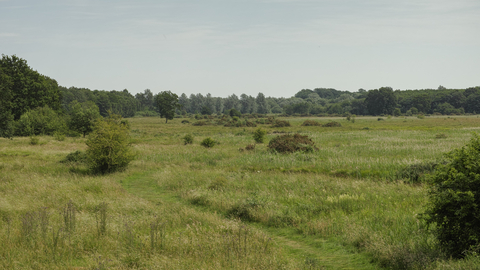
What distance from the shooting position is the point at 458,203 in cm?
594

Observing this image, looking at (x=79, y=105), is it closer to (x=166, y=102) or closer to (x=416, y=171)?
(x=166, y=102)

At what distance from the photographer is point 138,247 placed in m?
7.15

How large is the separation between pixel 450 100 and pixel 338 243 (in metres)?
176

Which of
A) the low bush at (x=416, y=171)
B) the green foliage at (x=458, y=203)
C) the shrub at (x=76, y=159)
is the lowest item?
the shrub at (x=76, y=159)

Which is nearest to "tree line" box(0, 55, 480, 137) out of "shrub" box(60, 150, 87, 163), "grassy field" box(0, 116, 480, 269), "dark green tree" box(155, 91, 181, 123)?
"dark green tree" box(155, 91, 181, 123)

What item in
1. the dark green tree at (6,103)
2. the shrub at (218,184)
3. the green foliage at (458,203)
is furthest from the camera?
the dark green tree at (6,103)

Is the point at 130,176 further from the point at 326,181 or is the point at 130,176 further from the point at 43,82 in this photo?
the point at 43,82

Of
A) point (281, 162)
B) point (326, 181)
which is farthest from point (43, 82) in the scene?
point (326, 181)

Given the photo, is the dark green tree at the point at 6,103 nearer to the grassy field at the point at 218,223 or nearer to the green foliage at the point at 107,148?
the grassy field at the point at 218,223

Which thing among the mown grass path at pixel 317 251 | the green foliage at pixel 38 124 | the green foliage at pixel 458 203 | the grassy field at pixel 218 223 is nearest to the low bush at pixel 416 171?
the grassy field at pixel 218 223

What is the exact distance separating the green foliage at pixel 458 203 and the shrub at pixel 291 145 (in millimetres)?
19703

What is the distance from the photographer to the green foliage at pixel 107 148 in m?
19.2

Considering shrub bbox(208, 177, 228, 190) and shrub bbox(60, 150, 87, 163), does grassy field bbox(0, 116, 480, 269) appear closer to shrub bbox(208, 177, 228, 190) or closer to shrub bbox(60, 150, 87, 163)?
shrub bbox(208, 177, 228, 190)

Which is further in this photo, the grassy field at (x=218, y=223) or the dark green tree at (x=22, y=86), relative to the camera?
the dark green tree at (x=22, y=86)
